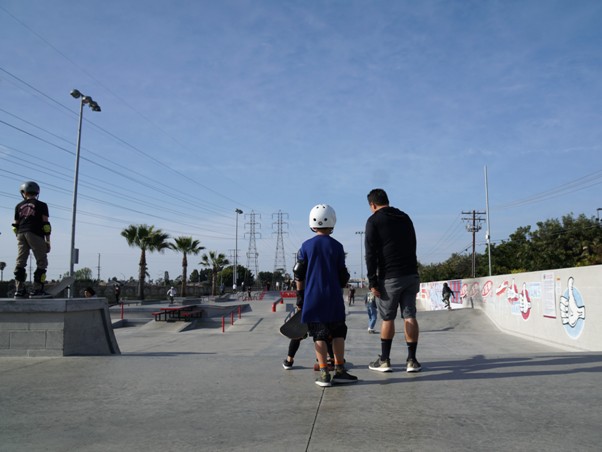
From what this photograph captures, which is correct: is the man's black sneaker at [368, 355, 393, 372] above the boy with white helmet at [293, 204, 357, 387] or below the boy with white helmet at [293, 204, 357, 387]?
below

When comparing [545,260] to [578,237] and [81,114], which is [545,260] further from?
[81,114]

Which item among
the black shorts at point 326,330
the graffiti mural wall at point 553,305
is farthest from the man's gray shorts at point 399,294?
the graffiti mural wall at point 553,305

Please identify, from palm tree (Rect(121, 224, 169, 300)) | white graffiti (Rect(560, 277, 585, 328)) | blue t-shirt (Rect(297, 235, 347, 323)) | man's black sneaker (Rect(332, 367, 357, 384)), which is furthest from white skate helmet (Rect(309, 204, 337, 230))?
palm tree (Rect(121, 224, 169, 300))

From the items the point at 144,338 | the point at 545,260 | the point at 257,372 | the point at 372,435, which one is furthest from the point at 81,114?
the point at 545,260

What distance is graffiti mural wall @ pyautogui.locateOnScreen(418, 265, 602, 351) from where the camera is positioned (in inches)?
462

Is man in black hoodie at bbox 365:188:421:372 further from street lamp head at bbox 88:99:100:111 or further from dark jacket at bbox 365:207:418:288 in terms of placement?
street lamp head at bbox 88:99:100:111

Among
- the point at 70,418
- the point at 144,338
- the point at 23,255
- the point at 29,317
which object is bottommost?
the point at 144,338

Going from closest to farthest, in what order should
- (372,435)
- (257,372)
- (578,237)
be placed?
1. (372,435)
2. (257,372)
3. (578,237)

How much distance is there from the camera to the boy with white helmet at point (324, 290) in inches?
179

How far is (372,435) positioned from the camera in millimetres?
2984

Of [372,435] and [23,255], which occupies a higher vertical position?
[23,255]

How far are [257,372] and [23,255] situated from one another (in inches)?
153

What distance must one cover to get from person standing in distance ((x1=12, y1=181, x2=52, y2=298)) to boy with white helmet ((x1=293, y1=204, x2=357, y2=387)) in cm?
394

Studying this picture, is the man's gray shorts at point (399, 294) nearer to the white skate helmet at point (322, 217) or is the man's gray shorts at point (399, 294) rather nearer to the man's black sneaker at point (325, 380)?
the white skate helmet at point (322, 217)
